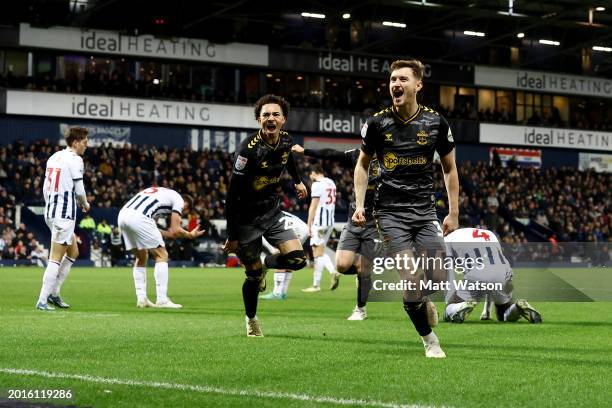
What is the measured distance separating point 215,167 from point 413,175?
36306 mm

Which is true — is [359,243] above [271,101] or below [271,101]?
below

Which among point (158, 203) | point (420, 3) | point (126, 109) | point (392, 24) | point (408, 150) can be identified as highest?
point (420, 3)

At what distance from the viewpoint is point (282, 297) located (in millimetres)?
16750

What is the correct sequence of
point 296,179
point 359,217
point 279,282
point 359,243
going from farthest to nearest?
1. point 279,282
2. point 359,243
3. point 296,179
4. point 359,217

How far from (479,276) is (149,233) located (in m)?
4.89

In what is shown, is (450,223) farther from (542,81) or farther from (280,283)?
(542,81)

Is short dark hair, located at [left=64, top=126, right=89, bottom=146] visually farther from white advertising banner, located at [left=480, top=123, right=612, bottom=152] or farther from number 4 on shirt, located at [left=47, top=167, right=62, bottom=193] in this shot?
white advertising banner, located at [left=480, top=123, right=612, bottom=152]

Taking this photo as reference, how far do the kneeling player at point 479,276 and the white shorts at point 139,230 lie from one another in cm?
448

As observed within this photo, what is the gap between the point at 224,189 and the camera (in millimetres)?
41750

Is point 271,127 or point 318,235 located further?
point 318,235

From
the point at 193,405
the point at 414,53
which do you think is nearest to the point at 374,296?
the point at 193,405

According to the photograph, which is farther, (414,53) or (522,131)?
(522,131)

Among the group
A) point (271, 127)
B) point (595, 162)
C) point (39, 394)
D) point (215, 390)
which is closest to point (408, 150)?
point (271, 127)

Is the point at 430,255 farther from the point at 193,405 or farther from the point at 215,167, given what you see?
the point at 215,167
